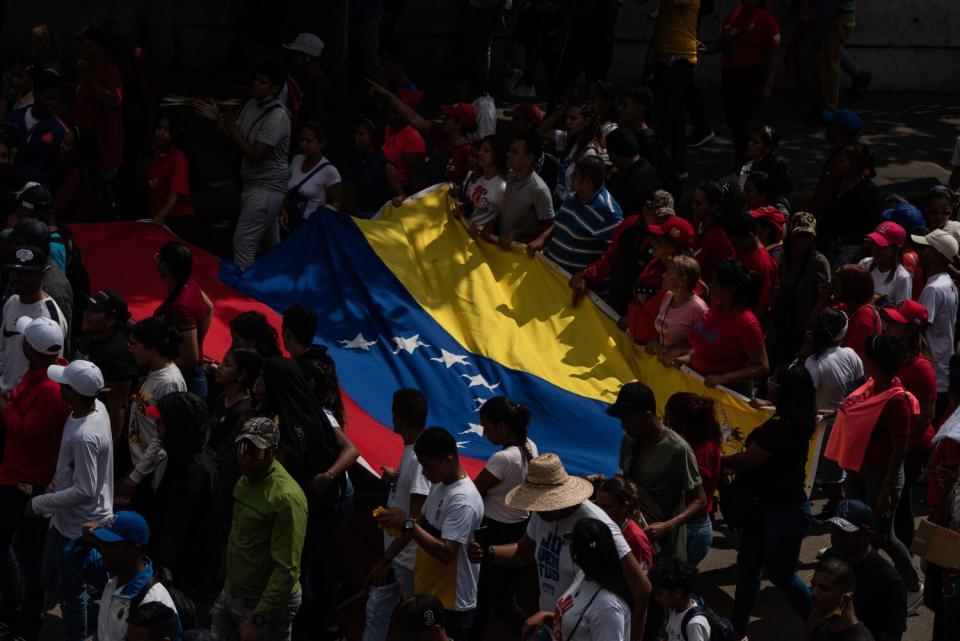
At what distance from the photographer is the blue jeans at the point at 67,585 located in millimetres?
8055

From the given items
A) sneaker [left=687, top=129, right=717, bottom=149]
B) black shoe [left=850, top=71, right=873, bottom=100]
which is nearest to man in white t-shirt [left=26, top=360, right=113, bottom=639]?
sneaker [left=687, top=129, right=717, bottom=149]

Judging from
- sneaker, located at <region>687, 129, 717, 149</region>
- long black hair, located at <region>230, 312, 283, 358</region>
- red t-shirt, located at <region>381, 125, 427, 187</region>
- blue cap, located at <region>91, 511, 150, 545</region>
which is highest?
blue cap, located at <region>91, 511, 150, 545</region>

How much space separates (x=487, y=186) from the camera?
11.9 m

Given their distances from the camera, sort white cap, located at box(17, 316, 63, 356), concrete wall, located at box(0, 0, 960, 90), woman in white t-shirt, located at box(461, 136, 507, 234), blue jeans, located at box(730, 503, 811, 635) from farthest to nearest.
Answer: concrete wall, located at box(0, 0, 960, 90), woman in white t-shirt, located at box(461, 136, 507, 234), blue jeans, located at box(730, 503, 811, 635), white cap, located at box(17, 316, 63, 356)

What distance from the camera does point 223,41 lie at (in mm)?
18047

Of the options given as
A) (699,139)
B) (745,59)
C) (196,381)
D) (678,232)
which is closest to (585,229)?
(678,232)

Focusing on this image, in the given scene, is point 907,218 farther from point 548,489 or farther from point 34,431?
point 34,431

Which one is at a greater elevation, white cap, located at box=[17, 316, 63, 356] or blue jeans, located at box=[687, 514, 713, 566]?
white cap, located at box=[17, 316, 63, 356]

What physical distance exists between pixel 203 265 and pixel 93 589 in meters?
3.76

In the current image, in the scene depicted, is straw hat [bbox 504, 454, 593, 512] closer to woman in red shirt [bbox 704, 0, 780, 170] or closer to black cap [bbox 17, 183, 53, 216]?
black cap [bbox 17, 183, 53, 216]

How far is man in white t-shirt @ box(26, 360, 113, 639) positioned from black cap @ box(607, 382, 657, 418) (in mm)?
2639

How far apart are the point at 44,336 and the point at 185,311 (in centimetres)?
125

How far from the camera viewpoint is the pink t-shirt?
33.7 ft

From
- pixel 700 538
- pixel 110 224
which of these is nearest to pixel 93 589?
pixel 700 538
